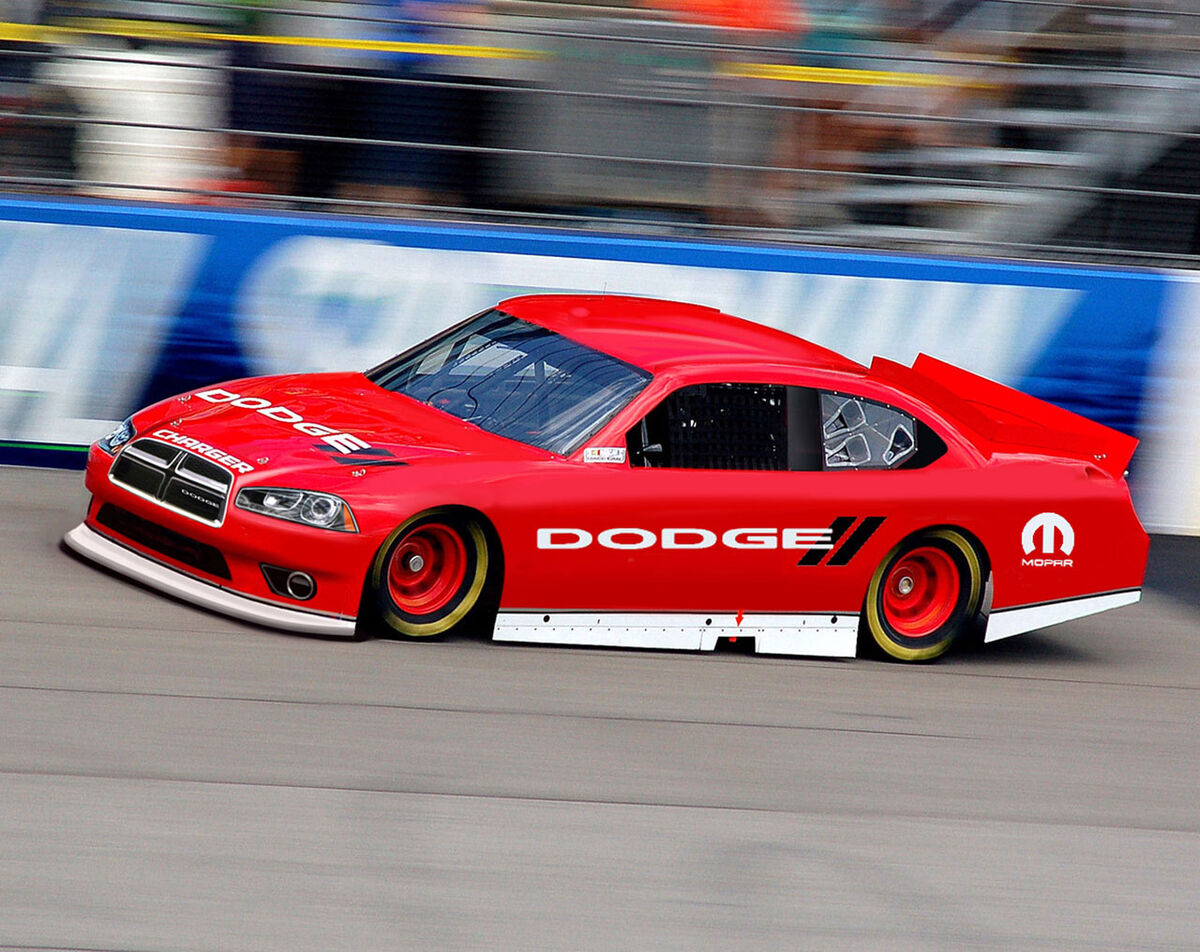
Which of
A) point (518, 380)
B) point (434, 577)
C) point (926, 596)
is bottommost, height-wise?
point (926, 596)

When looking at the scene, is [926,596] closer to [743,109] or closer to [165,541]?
[165,541]

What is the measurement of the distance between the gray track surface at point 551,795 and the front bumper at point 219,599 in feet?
0.28

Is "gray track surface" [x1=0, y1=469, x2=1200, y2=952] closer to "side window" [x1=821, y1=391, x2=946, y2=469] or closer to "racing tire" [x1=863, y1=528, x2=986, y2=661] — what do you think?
"racing tire" [x1=863, y1=528, x2=986, y2=661]

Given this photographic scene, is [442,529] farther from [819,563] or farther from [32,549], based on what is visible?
[32,549]

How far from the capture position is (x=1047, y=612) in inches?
284

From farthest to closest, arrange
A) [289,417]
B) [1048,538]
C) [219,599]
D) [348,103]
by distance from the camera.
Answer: [348,103] < [1048,538] < [289,417] < [219,599]

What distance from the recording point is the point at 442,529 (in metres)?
6.21

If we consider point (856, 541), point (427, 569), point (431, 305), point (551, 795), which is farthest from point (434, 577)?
point (431, 305)

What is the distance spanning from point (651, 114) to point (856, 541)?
3.62m

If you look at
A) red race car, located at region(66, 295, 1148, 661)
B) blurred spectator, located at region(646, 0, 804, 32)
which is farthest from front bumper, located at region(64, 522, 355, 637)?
blurred spectator, located at region(646, 0, 804, 32)

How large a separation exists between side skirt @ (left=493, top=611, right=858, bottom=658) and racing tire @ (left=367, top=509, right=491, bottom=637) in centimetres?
18

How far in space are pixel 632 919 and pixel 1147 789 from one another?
2.34 metres

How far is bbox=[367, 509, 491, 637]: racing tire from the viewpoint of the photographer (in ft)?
20.2

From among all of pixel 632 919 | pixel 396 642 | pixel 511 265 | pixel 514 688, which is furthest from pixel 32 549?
pixel 632 919
